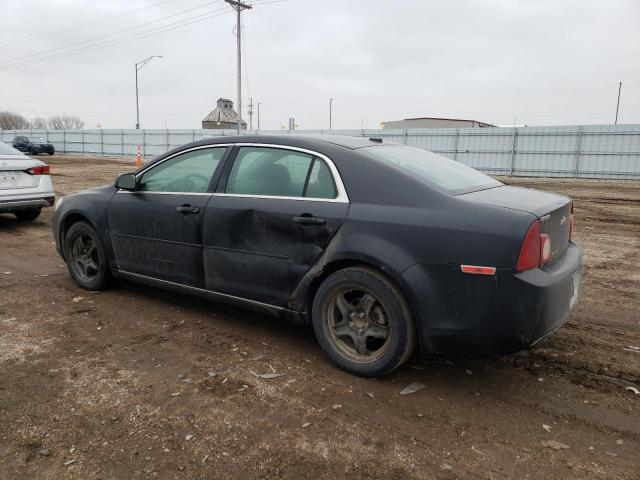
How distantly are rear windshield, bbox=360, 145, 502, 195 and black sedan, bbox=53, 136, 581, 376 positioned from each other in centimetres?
2

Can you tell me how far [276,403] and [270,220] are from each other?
4.19ft

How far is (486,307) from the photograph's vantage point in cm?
297

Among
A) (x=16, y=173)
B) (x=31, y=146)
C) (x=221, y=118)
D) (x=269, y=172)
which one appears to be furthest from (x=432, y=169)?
(x=221, y=118)

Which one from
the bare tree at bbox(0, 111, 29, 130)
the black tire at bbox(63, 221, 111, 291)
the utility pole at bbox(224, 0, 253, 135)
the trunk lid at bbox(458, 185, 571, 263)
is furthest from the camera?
the bare tree at bbox(0, 111, 29, 130)

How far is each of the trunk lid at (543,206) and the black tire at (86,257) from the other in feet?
11.6

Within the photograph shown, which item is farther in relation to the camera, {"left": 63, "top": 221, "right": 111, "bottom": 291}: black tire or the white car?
the white car

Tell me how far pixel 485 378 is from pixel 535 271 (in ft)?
3.01

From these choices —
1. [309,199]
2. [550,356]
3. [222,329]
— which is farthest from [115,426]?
[550,356]

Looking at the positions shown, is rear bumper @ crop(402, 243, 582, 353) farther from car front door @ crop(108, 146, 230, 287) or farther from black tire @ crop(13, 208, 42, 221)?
black tire @ crop(13, 208, 42, 221)

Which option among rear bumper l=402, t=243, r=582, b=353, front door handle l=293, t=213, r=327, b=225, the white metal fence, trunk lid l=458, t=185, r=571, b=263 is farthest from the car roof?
the white metal fence

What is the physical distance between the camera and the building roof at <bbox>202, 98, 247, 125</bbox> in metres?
62.2

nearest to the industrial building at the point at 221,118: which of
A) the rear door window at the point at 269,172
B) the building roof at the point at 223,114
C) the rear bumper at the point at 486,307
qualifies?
the building roof at the point at 223,114

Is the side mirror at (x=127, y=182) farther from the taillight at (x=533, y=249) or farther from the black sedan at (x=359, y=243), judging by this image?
the taillight at (x=533, y=249)

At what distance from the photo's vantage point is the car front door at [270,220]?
356 centimetres
